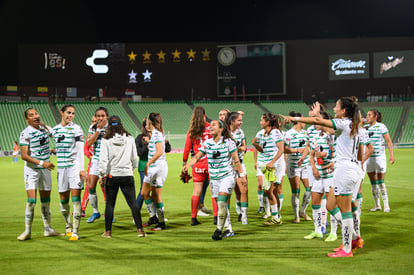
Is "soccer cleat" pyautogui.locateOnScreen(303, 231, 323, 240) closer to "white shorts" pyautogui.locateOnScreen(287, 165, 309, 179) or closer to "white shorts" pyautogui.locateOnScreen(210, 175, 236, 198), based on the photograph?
"white shorts" pyautogui.locateOnScreen(210, 175, 236, 198)

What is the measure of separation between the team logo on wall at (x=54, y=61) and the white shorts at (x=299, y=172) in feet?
150

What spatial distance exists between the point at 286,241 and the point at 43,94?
46.8m

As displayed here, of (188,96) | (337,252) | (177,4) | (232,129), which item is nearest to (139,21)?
(177,4)

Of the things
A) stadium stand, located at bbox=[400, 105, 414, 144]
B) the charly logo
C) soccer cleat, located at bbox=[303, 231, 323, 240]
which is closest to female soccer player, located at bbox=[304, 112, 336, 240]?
soccer cleat, located at bbox=[303, 231, 323, 240]

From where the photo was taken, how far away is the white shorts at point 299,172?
9.24 meters

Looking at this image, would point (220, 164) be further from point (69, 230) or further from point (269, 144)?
point (69, 230)

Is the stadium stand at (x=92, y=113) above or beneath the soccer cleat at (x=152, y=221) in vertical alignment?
above

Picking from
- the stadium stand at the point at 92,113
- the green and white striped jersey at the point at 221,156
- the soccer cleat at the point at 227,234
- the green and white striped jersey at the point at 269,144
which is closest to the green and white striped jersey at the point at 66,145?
the green and white striped jersey at the point at 221,156

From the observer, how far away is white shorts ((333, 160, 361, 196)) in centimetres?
623

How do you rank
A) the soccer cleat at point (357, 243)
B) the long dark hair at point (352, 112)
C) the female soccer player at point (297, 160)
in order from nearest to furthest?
the long dark hair at point (352, 112) → the soccer cleat at point (357, 243) → the female soccer player at point (297, 160)

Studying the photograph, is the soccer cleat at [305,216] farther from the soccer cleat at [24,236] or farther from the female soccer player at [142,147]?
the soccer cleat at [24,236]

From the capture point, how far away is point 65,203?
316 inches

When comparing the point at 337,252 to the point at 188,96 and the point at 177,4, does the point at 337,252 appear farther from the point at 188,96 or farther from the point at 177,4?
the point at 177,4

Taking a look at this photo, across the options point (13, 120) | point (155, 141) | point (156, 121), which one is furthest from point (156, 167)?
point (13, 120)
